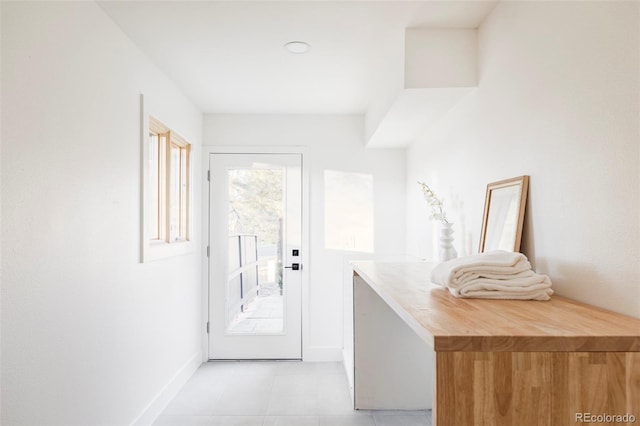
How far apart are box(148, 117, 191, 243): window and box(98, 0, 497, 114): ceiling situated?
0.42 m

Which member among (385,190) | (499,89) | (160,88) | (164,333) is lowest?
(164,333)

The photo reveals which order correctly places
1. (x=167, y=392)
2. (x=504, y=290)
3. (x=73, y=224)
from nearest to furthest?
(x=504, y=290) → (x=73, y=224) → (x=167, y=392)

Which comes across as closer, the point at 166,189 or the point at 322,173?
the point at 166,189

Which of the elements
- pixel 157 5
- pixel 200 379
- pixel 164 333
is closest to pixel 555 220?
pixel 157 5

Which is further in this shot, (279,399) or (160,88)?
(279,399)

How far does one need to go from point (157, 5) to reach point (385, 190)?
2.64 meters

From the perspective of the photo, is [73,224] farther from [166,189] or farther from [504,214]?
[504,214]

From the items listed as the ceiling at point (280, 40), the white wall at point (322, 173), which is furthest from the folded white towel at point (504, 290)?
the white wall at point (322, 173)

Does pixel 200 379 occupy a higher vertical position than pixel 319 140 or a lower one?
lower

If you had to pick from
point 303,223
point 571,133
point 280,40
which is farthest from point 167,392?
point 571,133

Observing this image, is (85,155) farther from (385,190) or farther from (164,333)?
(385,190)

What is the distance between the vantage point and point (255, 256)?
409 centimetres

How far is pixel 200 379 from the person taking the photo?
352cm

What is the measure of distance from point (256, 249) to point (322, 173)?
0.97m
